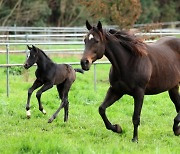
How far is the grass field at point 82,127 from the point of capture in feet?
23.8

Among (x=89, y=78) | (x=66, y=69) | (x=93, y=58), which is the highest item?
(x=93, y=58)

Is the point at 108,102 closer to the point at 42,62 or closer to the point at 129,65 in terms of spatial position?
the point at 129,65

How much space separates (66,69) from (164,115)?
2.62m

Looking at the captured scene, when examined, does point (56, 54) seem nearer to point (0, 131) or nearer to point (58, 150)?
point (0, 131)

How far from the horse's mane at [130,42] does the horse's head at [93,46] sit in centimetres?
41

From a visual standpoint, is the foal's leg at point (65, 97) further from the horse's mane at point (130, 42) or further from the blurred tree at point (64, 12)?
the blurred tree at point (64, 12)

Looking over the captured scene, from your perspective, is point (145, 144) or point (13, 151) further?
point (145, 144)

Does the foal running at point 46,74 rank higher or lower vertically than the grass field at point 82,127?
higher

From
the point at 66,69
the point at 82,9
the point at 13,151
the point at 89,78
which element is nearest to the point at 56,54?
the point at 89,78

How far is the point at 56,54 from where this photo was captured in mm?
23375

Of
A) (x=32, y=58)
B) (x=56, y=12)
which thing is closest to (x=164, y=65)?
(x=32, y=58)

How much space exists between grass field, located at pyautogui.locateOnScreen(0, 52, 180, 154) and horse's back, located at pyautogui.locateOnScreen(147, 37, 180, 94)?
951 millimetres

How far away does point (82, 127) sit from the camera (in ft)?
31.5

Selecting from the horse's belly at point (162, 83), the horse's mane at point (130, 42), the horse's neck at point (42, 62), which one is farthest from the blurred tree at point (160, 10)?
the horse's mane at point (130, 42)
